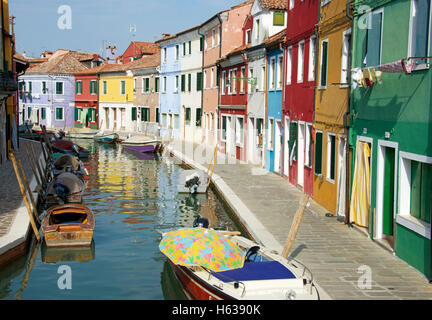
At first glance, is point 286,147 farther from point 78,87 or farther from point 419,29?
point 78,87

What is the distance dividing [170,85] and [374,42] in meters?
35.3

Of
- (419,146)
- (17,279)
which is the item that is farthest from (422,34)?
(17,279)

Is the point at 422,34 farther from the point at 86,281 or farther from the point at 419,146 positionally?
the point at 86,281

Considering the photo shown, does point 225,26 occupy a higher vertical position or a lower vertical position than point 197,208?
higher

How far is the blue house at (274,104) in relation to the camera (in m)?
23.0

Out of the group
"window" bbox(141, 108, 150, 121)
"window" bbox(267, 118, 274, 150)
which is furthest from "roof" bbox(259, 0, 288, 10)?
"window" bbox(141, 108, 150, 121)

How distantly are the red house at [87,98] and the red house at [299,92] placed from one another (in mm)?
39574

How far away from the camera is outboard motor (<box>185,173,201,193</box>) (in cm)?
2138

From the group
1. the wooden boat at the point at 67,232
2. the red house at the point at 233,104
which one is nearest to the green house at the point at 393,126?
the wooden boat at the point at 67,232

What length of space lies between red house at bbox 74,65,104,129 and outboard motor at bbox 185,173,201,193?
3848cm

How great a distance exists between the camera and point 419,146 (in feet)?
32.1

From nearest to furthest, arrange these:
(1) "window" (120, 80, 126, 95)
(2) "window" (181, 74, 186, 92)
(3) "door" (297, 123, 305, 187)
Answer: (3) "door" (297, 123, 305, 187) < (2) "window" (181, 74, 186, 92) < (1) "window" (120, 80, 126, 95)

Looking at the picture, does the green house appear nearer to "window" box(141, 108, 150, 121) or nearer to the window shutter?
the window shutter

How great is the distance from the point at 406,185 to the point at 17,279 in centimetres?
796
